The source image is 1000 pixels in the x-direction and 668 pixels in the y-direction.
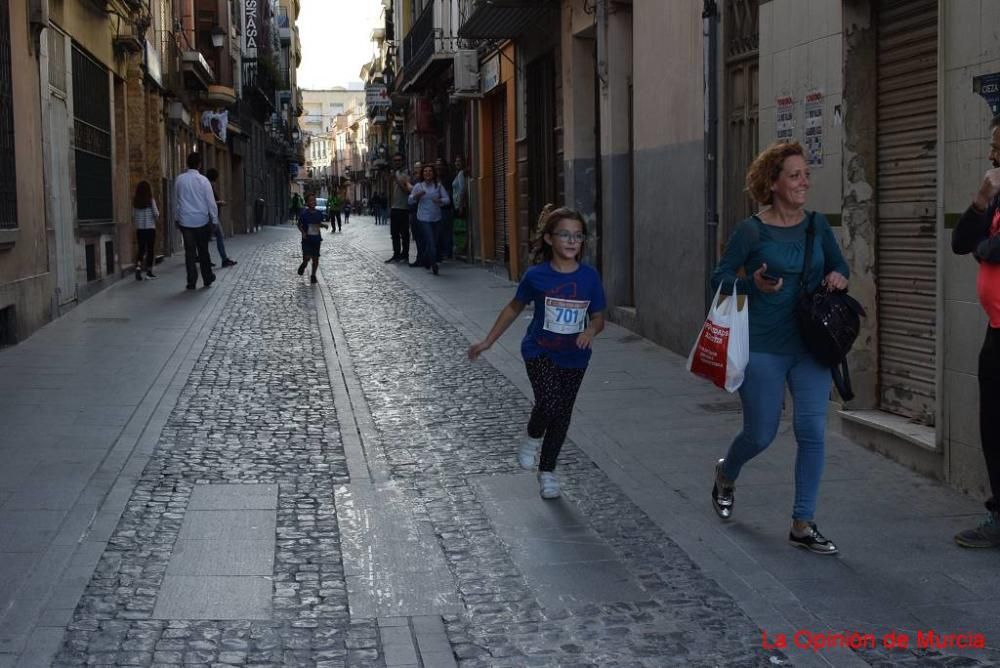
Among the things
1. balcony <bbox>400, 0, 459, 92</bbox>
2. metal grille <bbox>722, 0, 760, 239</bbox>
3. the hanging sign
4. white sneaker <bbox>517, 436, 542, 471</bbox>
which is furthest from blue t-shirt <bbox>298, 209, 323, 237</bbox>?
white sneaker <bbox>517, 436, 542, 471</bbox>

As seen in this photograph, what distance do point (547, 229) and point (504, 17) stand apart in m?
13.1

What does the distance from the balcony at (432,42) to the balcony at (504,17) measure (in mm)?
7054

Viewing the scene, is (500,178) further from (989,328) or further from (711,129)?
(989,328)

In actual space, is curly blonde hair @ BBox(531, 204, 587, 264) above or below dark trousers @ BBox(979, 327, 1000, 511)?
above

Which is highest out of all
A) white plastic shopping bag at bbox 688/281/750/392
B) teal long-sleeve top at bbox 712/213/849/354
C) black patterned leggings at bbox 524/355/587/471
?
teal long-sleeve top at bbox 712/213/849/354

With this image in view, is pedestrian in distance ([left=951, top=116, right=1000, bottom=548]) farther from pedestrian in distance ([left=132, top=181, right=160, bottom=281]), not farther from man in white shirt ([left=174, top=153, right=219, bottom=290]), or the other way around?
pedestrian in distance ([left=132, top=181, right=160, bottom=281])

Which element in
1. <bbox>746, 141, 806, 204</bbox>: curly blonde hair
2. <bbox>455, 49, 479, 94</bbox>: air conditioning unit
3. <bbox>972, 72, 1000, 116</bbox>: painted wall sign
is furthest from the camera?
<bbox>455, 49, 479, 94</bbox>: air conditioning unit

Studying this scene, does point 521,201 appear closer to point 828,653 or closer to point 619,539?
point 619,539

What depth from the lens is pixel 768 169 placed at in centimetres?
592

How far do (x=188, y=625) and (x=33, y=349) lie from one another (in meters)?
8.53

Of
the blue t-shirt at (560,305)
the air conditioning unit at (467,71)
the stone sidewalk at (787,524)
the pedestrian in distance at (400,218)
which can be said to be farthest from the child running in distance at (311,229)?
the blue t-shirt at (560,305)

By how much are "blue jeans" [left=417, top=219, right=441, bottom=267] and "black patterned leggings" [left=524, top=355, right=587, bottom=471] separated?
16.4 metres

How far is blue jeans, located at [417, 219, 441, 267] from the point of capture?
2364cm

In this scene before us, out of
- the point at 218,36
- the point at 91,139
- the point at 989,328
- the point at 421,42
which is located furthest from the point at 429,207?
the point at 218,36
